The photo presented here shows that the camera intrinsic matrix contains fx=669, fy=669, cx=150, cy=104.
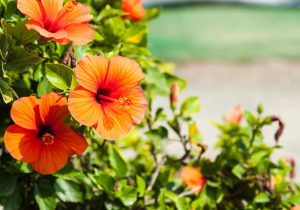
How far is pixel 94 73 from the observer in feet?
4.73

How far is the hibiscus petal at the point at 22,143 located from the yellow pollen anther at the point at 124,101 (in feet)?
0.66

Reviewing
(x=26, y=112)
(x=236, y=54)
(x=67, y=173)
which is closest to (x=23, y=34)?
(x=26, y=112)

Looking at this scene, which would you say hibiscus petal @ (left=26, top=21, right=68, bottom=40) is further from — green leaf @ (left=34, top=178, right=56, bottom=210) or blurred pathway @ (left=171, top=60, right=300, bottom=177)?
blurred pathway @ (left=171, top=60, right=300, bottom=177)

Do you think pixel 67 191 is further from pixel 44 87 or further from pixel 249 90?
pixel 249 90

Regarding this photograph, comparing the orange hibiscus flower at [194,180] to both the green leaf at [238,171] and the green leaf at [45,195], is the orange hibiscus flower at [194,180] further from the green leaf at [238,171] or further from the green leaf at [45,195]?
the green leaf at [45,195]

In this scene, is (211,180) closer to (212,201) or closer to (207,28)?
(212,201)

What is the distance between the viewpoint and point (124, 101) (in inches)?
58.4

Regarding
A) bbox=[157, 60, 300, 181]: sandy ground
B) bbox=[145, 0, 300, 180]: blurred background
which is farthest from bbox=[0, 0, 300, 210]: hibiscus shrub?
bbox=[157, 60, 300, 181]: sandy ground

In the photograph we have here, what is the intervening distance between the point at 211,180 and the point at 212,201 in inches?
4.0

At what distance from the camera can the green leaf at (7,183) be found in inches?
71.1

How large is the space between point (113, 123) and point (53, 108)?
136 mm

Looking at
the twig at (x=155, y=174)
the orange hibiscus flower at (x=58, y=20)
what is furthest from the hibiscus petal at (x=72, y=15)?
the twig at (x=155, y=174)

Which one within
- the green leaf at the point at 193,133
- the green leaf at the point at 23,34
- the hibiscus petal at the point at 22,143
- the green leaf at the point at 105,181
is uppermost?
the green leaf at the point at 23,34

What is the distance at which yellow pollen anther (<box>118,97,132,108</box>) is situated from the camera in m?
1.48
